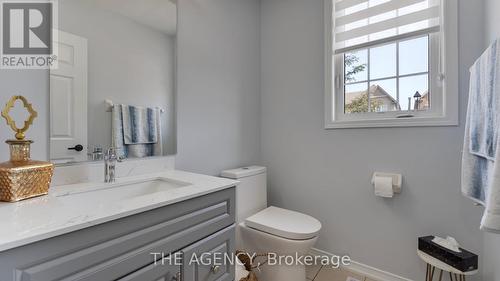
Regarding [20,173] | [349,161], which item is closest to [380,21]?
[349,161]

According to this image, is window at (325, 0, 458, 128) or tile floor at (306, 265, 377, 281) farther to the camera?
tile floor at (306, 265, 377, 281)

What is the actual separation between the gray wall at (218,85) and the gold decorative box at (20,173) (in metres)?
0.73

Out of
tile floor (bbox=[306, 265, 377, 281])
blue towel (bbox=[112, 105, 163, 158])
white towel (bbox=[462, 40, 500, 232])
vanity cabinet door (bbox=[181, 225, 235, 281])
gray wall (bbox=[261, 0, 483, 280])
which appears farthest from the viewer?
tile floor (bbox=[306, 265, 377, 281])

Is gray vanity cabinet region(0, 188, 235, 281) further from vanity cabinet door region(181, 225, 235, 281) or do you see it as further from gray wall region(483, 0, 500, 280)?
gray wall region(483, 0, 500, 280)

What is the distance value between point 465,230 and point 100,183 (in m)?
2.03

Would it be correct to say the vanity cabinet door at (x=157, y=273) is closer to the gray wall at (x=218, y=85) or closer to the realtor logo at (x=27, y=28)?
the gray wall at (x=218, y=85)

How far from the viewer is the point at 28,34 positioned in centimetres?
102

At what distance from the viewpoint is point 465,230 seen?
4.44ft

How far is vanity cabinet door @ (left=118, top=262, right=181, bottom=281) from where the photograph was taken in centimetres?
74

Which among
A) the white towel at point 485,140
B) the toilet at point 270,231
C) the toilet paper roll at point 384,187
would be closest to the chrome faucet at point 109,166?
the toilet at point 270,231

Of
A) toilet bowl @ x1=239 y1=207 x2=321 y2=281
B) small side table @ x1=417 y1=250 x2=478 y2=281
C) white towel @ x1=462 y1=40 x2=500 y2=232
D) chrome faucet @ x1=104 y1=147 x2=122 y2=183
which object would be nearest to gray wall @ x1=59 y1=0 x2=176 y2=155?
chrome faucet @ x1=104 y1=147 x2=122 y2=183

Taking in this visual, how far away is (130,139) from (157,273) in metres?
0.80

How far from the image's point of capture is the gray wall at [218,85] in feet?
5.21

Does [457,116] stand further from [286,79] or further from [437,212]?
[286,79]
